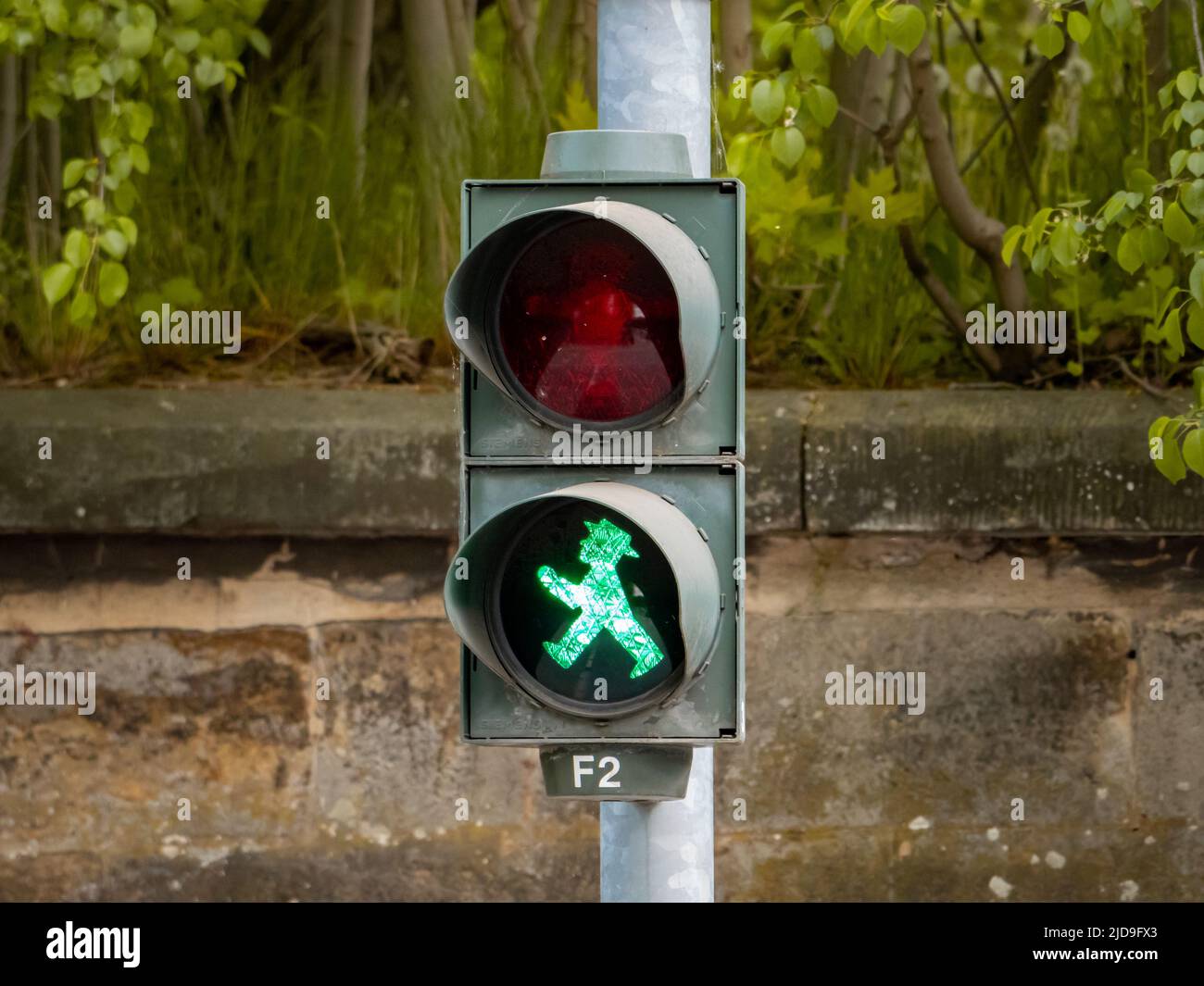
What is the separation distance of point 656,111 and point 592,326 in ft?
1.42

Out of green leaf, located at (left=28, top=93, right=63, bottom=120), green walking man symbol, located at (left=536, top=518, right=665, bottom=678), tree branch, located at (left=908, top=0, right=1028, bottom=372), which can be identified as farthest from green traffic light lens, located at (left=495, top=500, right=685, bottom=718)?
green leaf, located at (left=28, top=93, right=63, bottom=120)

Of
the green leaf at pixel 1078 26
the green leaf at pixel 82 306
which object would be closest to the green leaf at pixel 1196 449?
the green leaf at pixel 1078 26

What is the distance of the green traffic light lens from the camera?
238cm

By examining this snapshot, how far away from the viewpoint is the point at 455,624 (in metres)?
2.38

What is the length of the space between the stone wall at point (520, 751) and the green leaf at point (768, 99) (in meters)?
1.03

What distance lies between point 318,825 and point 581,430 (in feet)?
8.49

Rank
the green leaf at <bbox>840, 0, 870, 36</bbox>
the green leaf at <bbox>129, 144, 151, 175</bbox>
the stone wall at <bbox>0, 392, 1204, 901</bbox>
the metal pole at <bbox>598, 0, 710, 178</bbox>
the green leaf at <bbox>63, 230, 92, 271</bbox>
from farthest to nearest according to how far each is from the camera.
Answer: the green leaf at <bbox>129, 144, 151, 175</bbox> < the stone wall at <bbox>0, 392, 1204, 901</bbox> < the green leaf at <bbox>63, 230, 92, 271</bbox> < the green leaf at <bbox>840, 0, 870, 36</bbox> < the metal pole at <bbox>598, 0, 710, 178</bbox>

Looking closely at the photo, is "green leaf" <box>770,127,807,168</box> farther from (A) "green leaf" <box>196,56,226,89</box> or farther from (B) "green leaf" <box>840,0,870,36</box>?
(A) "green leaf" <box>196,56,226,89</box>

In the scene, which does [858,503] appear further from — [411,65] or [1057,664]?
[411,65]

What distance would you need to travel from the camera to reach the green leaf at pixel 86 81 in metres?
4.73

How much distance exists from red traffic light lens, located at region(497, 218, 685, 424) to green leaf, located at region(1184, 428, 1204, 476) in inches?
61.0

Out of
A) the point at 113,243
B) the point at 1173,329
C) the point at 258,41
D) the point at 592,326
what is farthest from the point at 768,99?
the point at 258,41

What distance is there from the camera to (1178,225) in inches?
145

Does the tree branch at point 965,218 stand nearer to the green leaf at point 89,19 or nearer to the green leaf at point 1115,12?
the green leaf at point 1115,12
